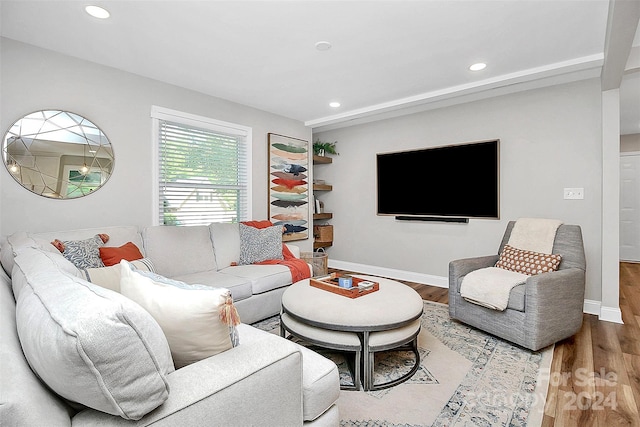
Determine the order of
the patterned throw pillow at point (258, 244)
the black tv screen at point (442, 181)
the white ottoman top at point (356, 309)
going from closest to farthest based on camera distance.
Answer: the white ottoman top at point (356, 309) < the patterned throw pillow at point (258, 244) < the black tv screen at point (442, 181)

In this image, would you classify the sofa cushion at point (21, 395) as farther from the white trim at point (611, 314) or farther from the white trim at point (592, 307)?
the white trim at point (592, 307)

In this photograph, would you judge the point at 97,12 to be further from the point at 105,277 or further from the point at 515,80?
the point at 515,80

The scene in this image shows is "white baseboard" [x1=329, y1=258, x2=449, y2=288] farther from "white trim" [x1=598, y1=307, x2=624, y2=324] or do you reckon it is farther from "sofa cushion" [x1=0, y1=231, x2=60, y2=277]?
"sofa cushion" [x1=0, y1=231, x2=60, y2=277]

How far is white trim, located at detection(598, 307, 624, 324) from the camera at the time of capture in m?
3.07

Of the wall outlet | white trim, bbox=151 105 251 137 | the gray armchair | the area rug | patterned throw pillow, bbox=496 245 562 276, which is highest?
white trim, bbox=151 105 251 137

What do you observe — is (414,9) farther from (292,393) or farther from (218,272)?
(218,272)

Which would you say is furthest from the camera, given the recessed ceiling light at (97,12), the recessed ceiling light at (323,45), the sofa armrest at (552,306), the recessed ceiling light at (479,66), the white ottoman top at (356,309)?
the recessed ceiling light at (479,66)

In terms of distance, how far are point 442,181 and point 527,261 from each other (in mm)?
1606

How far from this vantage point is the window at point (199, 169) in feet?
11.1

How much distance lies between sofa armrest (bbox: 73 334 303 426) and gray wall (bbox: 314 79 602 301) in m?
3.57

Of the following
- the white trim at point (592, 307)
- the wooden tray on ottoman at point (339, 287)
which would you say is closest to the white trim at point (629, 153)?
the white trim at point (592, 307)

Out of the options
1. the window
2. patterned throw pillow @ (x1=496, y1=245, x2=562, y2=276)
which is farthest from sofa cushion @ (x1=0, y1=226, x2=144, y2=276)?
patterned throw pillow @ (x1=496, y1=245, x2=562, y2=276)

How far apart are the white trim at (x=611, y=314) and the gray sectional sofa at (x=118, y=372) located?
3.22m

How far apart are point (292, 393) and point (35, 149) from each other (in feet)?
9.21
